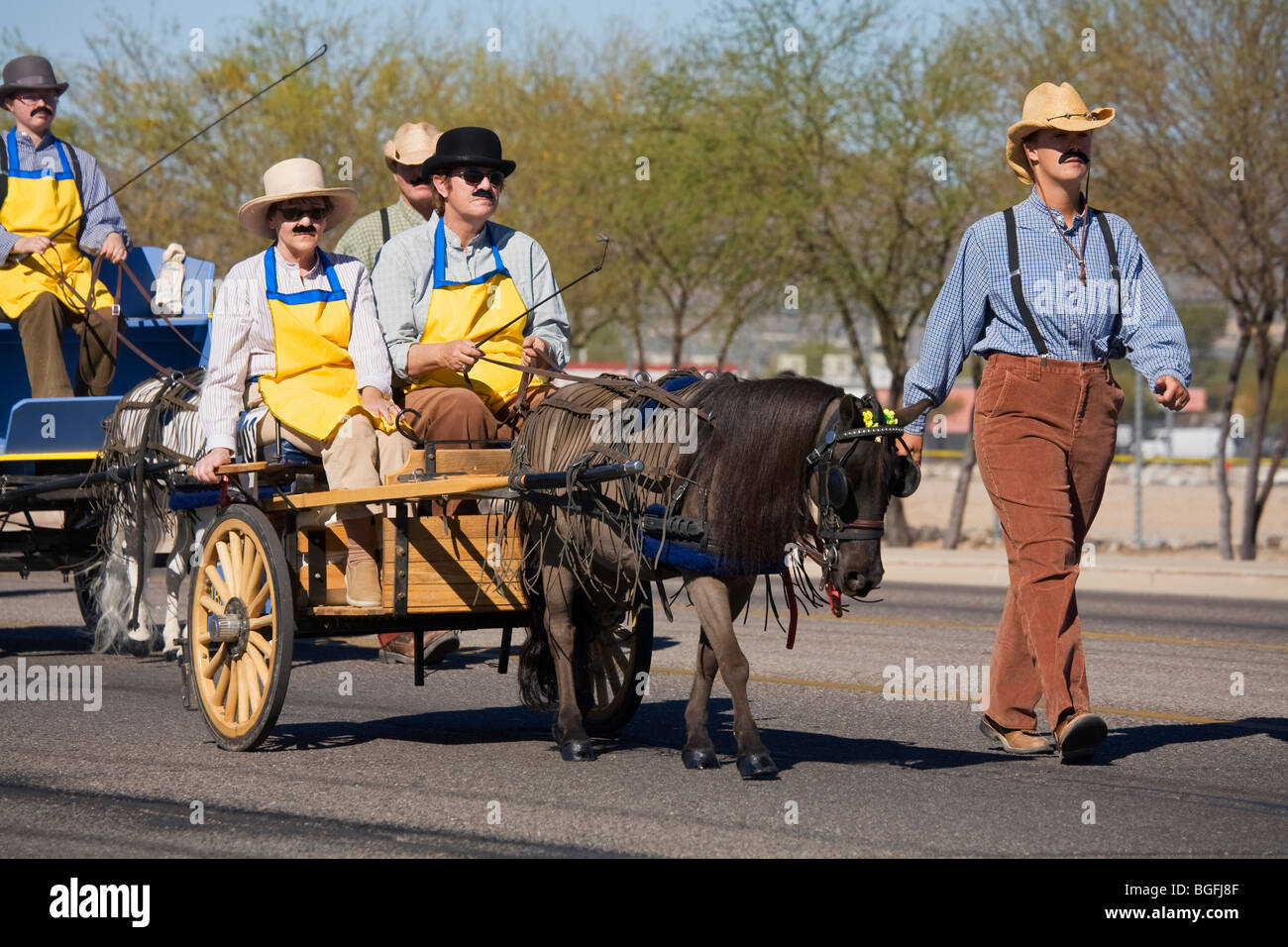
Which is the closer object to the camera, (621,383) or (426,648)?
(621,383)

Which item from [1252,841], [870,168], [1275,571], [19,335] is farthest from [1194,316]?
[1252,841]

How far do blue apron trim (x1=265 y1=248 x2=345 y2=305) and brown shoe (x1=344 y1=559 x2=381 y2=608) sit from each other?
1.41m

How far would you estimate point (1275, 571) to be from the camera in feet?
58.5

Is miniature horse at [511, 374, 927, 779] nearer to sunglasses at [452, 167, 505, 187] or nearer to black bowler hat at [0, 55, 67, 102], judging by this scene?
sunglasses at [452, 167, 505, 187]

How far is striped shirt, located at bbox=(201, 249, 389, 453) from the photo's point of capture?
841cm

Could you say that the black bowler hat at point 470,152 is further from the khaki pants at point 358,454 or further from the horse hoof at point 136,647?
the horse hoof at point 136,647

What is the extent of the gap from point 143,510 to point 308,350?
1.97m

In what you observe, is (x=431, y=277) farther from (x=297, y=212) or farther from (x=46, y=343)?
(x=46, y=343)

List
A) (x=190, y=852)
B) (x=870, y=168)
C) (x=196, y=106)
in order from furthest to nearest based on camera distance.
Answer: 1. (x=196, y=106)
2. (x=870, y=168)
3. (x=190, y=852)

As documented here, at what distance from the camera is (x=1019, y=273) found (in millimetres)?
7570

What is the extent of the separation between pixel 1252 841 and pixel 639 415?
2.81m

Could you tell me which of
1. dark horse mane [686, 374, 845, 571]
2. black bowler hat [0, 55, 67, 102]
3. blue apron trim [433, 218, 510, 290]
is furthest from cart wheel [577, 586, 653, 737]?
black bowler hat [0, 55, 67, 102]

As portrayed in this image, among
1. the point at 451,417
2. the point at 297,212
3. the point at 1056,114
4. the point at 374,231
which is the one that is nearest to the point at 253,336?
the point at 297,212

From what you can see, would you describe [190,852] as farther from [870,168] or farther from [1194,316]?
[1194,316]
